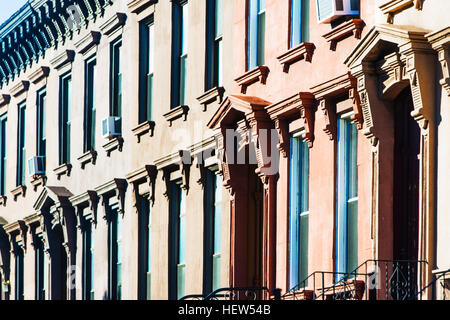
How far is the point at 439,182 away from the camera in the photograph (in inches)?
781

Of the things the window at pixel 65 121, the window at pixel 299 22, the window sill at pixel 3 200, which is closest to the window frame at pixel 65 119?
the window at pixel 65 121

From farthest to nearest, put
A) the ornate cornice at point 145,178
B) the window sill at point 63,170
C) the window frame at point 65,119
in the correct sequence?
A: 1. the window frame at point 65,119
2. the window sill at point 63,170
3. the ornate cornice at point 145,178

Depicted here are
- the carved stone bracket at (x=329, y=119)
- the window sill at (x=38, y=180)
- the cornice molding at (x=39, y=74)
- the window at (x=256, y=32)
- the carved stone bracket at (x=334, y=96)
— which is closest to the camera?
the carved stone bracket at (x=334, y=96)

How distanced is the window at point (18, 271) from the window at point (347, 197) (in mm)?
18264

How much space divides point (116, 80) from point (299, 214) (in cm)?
957

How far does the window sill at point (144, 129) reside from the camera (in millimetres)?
30516

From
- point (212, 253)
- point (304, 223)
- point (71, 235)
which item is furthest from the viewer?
point (71, 235)

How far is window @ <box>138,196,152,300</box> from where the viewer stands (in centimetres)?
3089

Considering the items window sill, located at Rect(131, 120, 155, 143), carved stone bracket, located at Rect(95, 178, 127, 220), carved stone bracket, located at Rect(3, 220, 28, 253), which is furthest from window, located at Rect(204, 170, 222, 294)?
carved stone bracket, located at Rect(3, 220, 28, 253)

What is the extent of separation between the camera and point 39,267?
3809 centimetres

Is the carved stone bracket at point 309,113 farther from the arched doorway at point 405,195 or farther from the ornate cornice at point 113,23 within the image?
the ornate cornice at point 113,23

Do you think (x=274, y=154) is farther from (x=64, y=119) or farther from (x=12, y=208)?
(x=12, y=208)
